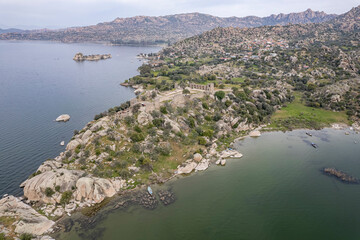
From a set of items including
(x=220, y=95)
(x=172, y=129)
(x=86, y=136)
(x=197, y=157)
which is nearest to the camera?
(x=197, y=157)

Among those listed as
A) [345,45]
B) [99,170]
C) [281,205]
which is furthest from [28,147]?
[345,45]

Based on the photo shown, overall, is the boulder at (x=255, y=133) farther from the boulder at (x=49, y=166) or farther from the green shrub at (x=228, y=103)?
the boulder at (x=49, y=166)

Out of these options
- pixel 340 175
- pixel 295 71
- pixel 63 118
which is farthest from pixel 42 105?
pixel 295 71

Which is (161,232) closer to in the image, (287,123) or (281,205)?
(281,205)

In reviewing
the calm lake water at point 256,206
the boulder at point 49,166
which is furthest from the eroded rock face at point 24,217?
the boulder at point 49,166

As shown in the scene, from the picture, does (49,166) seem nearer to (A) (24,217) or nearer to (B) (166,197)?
(A) (24,217)
